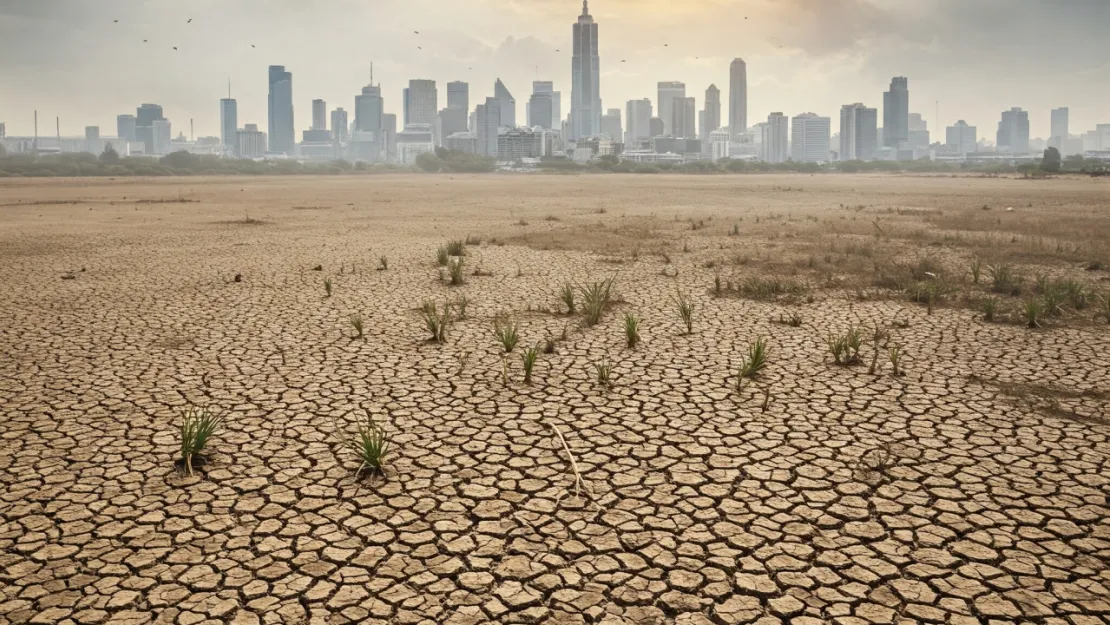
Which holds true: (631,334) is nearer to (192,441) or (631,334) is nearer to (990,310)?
(192,441)

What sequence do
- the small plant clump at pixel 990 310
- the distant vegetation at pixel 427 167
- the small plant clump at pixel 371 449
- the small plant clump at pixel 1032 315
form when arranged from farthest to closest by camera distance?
the distant vegetation at pixel 427 167
the small plant clump at pixel 990 310
the small plant clump at pixel 1032 315
the small plant clump at pixel 371 449

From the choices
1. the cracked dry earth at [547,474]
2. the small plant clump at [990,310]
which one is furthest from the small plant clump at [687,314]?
the small plant clump at [990,310]

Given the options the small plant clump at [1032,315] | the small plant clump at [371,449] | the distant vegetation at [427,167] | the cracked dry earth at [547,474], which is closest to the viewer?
the cracked dry earth at [547,474]

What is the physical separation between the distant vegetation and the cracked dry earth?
66.2 meters

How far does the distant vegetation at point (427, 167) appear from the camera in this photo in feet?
254

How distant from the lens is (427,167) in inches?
4808

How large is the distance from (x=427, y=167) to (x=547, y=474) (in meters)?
121

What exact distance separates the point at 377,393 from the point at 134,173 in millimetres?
87544

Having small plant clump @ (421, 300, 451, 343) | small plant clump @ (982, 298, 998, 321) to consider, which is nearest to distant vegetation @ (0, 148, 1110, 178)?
small plant clump @ (982, 298, 998, 321)

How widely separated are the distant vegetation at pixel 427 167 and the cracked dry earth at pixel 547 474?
66188mm

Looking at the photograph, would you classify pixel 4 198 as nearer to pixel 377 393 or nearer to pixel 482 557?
pixel 377 393

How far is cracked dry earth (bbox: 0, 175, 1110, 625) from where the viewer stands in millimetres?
3738

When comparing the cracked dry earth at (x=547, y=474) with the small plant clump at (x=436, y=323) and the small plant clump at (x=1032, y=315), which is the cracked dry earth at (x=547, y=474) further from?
the small plant clump at (x=1032, y=315)

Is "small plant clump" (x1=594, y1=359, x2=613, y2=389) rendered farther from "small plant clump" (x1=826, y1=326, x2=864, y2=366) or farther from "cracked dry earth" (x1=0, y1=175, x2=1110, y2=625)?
"small plant clump" (x1=826, y1=326, x2=864, y2=366)
